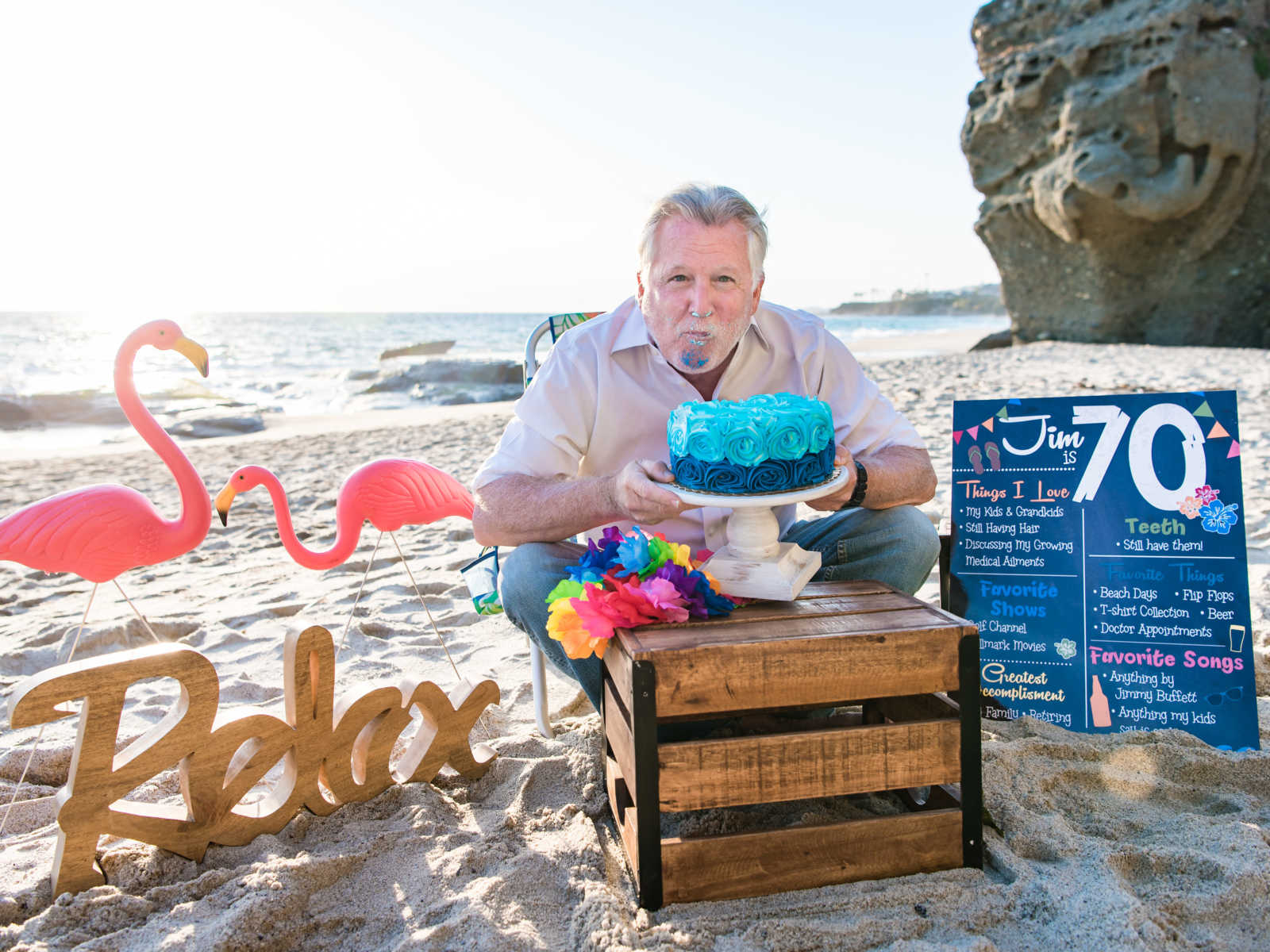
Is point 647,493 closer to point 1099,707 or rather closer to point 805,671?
point 805,671

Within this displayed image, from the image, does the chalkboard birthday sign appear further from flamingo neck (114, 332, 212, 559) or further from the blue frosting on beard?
flamingo neck (114, 332, 212, 559)

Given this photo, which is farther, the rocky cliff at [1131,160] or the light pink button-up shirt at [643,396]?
the rocky cliff at [1131,160]

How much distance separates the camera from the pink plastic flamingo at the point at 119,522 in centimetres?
212

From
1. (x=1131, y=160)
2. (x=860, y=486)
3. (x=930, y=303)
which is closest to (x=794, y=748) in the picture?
(x=860, y=486)

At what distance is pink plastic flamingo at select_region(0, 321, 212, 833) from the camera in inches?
83.4

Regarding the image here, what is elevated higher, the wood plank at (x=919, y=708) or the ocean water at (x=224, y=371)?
the ocean water at (x=224, y=371)

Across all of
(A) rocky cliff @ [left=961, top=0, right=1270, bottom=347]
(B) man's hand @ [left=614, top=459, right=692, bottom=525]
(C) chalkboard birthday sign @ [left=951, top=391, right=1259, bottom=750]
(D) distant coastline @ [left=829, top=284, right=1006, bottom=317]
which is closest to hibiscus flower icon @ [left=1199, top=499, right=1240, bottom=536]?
(C) chalkboard birthday sign @ [left=951, top=391, right=1259, bottom=750]

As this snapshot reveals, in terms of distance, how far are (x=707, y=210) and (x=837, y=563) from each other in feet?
3.32

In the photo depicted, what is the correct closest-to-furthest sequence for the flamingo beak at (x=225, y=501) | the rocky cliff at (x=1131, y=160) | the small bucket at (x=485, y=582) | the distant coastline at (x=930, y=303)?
1. the flamingo beak at (x=225, y=501)
2. the small bucket at (x=485, y=582)
3. the rocky cliff at (x=1131, y=160)
4. the distant coastline at (x=930, y=303)

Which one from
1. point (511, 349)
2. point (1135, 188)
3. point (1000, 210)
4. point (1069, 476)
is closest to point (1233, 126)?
point (1135, 188)

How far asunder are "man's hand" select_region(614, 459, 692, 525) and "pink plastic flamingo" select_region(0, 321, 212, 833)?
1.14m

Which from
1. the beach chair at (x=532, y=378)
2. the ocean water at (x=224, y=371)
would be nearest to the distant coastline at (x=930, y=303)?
the ocean water at (x=224, y=371)

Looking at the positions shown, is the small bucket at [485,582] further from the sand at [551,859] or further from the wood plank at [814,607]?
the wood plank at [814,607]

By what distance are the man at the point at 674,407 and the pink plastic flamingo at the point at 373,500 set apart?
0.29m
